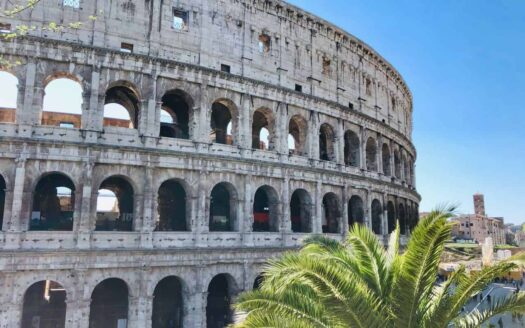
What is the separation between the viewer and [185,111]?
24047 mm

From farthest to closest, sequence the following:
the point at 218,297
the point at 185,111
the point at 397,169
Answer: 1. the point at 397,169
2. the point at 185,111
3. the point at 218,297

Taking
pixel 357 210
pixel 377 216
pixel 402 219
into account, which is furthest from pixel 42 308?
pixel 402 219

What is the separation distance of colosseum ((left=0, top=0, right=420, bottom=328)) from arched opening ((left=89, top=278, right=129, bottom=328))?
0.23ft

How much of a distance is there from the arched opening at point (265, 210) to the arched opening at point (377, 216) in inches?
323

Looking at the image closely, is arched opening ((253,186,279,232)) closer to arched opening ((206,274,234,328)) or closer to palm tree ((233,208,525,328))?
arched opening ((206,274,234,328))

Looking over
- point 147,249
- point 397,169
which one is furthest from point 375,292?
point 397,169

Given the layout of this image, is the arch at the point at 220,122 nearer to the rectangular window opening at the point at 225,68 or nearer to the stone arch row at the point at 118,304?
the rectangular window opening at the point at 225,68

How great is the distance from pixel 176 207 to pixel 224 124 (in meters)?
5.94

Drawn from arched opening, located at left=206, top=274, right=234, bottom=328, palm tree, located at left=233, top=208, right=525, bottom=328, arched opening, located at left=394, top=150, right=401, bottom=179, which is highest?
arched opening, located at left=394, top=150, right=401, bottom=179

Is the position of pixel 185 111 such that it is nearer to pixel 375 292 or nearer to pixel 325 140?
pixel 325 140

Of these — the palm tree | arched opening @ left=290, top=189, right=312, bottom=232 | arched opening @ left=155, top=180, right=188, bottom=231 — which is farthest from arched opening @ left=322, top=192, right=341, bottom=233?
the palm tree

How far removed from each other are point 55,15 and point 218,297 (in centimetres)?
1617

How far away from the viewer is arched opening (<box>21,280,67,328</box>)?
18984 mm

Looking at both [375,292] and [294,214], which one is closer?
[375,292]
